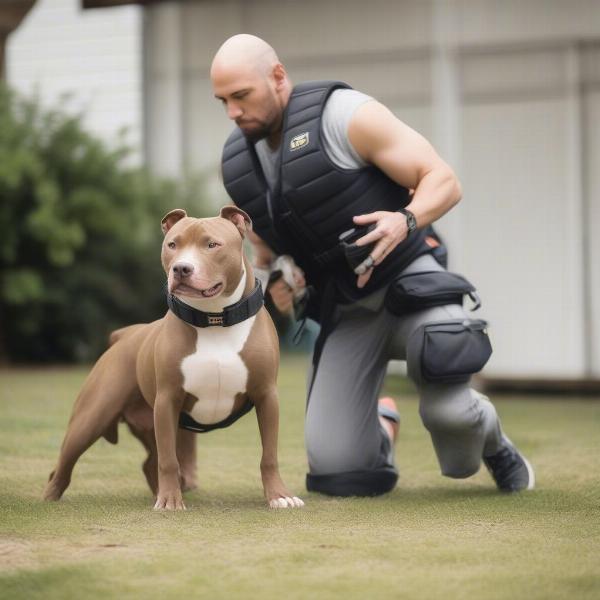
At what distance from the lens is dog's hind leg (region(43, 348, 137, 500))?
356cm

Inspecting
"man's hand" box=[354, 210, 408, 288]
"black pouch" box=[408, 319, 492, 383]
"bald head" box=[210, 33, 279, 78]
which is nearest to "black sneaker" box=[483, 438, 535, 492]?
"black pouch" box=[408, 319, 492, 383]

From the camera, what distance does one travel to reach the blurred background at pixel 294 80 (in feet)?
24.9

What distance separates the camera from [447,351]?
366cm

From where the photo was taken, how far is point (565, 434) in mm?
5438

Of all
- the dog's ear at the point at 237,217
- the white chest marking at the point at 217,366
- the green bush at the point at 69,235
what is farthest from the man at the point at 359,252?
the green bush at the point at 69,235

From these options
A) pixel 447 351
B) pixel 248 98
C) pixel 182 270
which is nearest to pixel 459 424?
pixel 447 351

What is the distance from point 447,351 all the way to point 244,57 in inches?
43.8

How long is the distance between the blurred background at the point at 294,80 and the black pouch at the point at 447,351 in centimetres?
392

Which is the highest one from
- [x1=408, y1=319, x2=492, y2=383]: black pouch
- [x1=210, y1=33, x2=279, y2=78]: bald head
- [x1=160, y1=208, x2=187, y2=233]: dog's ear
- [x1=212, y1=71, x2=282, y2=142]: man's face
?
[x1=210, y1=33, x2=279, y2=78]: bald head

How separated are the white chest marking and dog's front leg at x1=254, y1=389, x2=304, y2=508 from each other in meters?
0.08

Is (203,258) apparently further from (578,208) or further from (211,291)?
(578,208)

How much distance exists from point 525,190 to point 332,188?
4.09m

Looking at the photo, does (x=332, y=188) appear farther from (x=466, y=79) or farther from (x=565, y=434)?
(x=466, y=79)

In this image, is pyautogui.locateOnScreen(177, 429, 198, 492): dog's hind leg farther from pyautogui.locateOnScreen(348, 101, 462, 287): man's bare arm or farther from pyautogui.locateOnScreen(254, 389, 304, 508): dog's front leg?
pyautogui.locateOnScreen(348, 101, 462, 287): man's bare arm
